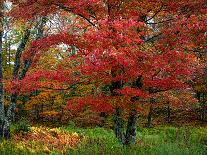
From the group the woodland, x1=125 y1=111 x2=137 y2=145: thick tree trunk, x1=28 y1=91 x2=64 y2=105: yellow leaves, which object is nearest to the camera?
the woodland

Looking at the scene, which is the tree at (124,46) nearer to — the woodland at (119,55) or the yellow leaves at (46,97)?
the woodland at (119,55)

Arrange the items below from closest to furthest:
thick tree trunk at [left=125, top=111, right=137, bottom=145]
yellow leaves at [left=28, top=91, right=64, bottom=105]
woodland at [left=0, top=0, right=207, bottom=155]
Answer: woodland at [left=0, top=0, right=207, bottom=155]
thick tree trunk at [left=125, top=111, right=137, bottom=145]
yellow leaves at [left=28, top=91, right=64, bottom=105]

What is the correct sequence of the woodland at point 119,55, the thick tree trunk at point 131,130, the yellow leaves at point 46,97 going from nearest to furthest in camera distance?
the woodland at point 119,55 < the thick tree trunk at point 131,130 < the yellow leaves at point 46,97

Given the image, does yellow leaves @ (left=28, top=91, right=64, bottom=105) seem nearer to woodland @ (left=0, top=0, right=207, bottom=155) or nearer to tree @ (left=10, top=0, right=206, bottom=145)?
woodland @ (left=0, top=0, right=207, bottom=155)

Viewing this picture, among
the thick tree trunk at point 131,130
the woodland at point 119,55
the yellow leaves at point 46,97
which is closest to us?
the woodland at point 119,55

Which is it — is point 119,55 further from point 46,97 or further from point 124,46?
point 46,97

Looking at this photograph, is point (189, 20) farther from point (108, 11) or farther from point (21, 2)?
point (21, 2)

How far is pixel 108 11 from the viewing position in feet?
33.0

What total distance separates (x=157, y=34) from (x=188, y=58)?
2.20 meters

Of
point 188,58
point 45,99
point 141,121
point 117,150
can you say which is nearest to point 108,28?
point 188,58

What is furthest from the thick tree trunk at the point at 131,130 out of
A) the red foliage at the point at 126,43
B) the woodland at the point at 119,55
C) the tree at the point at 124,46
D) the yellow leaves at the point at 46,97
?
the yellow leaves at the point at 46,97

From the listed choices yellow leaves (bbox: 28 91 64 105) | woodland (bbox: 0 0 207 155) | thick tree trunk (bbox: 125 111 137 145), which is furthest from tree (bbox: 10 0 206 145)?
yellow leaves (bbox: 28 91 64 105)

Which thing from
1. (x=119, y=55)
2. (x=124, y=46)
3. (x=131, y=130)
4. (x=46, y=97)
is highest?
(x=124, y=46)

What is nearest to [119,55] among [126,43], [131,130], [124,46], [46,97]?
[126,43]
